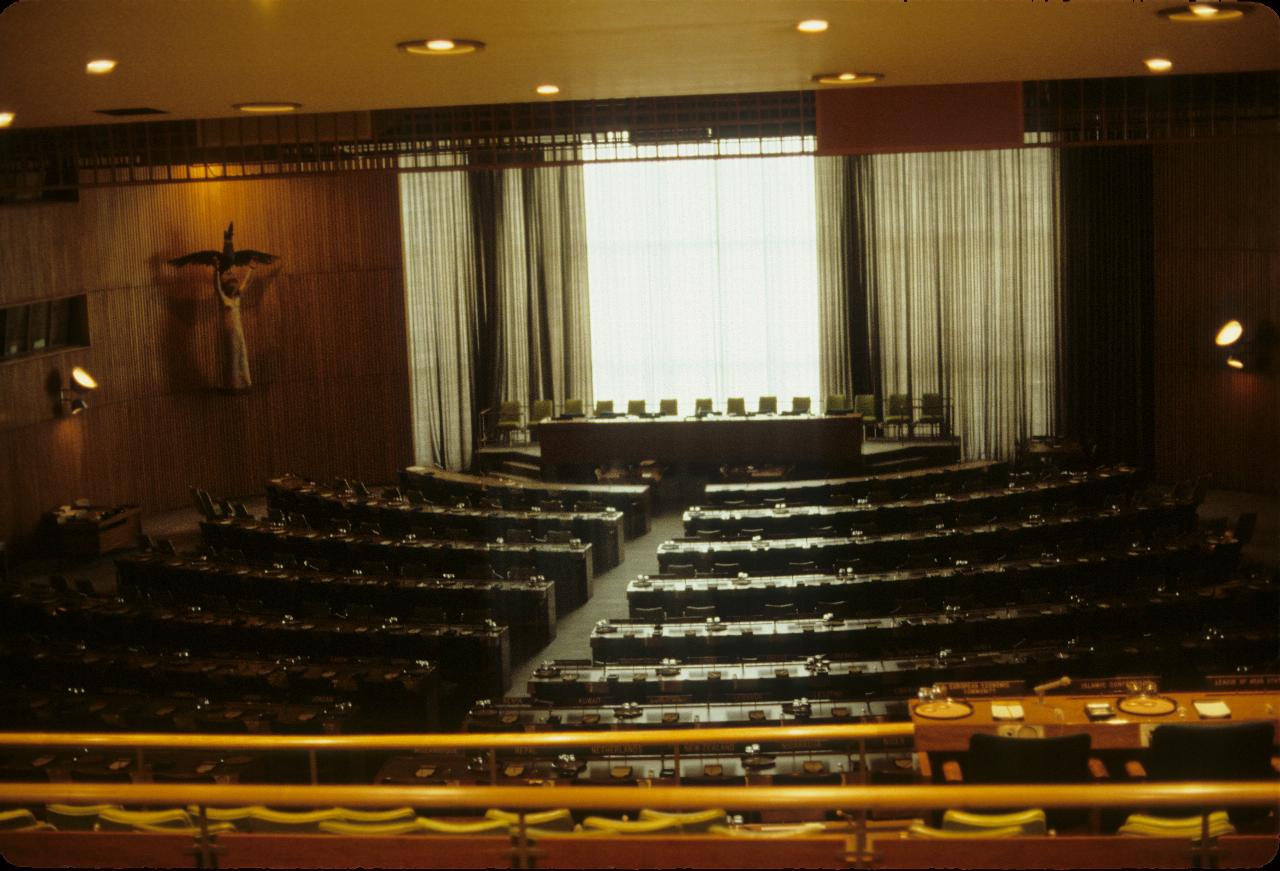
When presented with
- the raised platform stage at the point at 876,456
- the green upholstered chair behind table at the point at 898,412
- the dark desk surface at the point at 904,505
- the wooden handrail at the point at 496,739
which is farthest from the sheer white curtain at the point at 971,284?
the wooden handrail at the point at 496,739

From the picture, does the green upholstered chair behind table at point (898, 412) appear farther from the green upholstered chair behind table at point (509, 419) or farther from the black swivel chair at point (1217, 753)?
the black swivel chair at point (1217, 753)

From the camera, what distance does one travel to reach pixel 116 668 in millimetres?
10844

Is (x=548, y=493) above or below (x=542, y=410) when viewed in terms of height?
below

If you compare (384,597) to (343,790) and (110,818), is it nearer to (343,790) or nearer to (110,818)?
(110,818)

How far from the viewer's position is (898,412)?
19109mm

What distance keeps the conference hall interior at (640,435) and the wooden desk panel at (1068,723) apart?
0.03 m

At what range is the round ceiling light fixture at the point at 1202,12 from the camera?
4.97m

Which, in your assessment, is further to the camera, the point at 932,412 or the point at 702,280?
the point at 702,280

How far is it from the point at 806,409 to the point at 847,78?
11959 mm

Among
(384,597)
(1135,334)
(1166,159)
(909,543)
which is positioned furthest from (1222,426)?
(384,597)

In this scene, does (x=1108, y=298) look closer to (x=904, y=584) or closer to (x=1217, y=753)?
(x=904, y=584)

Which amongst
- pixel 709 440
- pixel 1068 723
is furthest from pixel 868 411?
pixel 1068 723

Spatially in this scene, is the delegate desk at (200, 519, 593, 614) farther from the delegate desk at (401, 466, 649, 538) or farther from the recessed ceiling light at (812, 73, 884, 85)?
the recessed ceiling light at (812, 73, 884, 85)

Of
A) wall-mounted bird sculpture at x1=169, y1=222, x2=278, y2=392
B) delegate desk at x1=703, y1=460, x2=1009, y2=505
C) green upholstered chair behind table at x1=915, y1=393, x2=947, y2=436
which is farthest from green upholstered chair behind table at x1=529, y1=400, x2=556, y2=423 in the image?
green upholstered chair behind table at x1=915, y1=393, x2=947, y2=436
